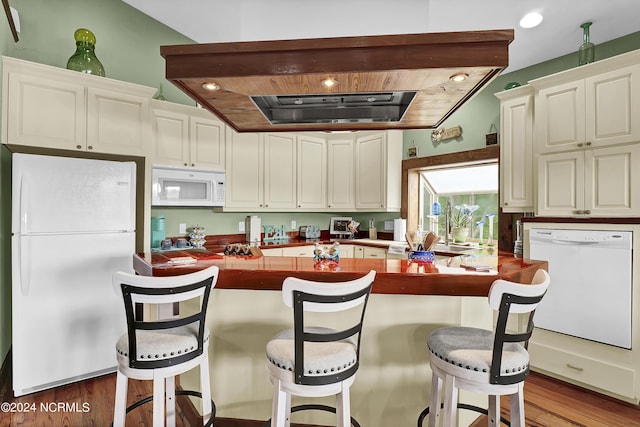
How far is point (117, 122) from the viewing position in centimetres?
285

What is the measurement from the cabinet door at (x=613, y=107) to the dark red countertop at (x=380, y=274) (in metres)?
1.39

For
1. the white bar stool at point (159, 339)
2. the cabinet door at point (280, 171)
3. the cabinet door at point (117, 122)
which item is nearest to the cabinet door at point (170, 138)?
the cabinet door at point (117, 122)

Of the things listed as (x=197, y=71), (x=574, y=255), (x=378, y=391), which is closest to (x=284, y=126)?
(x=197, y=71)

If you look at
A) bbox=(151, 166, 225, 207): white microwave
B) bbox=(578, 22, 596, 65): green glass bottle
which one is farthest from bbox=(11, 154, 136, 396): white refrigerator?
bbox=(578, 22, 596, 65): green glass bottle

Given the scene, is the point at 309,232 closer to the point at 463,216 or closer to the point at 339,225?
the point at 339,225

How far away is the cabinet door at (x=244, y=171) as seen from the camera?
3.90 metres

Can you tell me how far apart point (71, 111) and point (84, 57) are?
545mm

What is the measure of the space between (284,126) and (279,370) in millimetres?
1733

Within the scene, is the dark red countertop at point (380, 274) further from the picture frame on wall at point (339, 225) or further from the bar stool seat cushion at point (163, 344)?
the picture frame on wall at point (339, 225)

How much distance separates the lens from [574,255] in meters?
2.66

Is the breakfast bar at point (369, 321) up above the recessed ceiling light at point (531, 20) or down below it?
below

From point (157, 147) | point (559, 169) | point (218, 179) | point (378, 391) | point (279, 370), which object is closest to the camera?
point (279, 370)

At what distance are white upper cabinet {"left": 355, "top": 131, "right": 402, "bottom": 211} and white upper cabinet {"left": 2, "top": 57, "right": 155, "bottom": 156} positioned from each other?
275 centimetres

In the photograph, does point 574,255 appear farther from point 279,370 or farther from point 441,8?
point 279,370
